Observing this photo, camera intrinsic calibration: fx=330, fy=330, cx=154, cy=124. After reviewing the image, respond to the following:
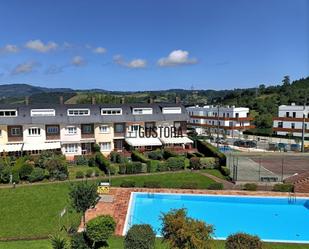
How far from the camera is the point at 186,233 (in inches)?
595

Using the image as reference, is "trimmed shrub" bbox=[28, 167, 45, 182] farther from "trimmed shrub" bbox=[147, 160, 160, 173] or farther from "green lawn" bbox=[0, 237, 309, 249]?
"green lawn" bbox=[0, 237, 309, 249]

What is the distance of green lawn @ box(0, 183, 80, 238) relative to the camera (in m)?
23.5

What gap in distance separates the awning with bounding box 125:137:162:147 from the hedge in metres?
6.60

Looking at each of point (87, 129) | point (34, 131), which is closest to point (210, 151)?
point (87, 129)

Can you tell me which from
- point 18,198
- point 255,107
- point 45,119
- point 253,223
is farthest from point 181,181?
point 255,107

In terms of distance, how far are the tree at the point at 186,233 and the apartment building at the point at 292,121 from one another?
6453 centimetres

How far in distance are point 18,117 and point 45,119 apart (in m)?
3.86

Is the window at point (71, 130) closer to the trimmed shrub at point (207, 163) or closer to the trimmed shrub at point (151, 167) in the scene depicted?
the trimmed shrub at point (151, 167)

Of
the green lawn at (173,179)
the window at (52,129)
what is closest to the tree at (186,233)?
the green lawn at (173,179)

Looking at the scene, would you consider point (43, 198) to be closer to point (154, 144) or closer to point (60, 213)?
point (60, 213)

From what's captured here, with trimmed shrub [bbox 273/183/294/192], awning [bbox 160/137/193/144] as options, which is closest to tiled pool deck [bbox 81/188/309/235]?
trimmed shrub [bbox 273/183/294/192]

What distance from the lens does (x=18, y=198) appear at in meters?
30.1

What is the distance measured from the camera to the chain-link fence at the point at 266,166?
3794cm

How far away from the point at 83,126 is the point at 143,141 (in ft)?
32.4
